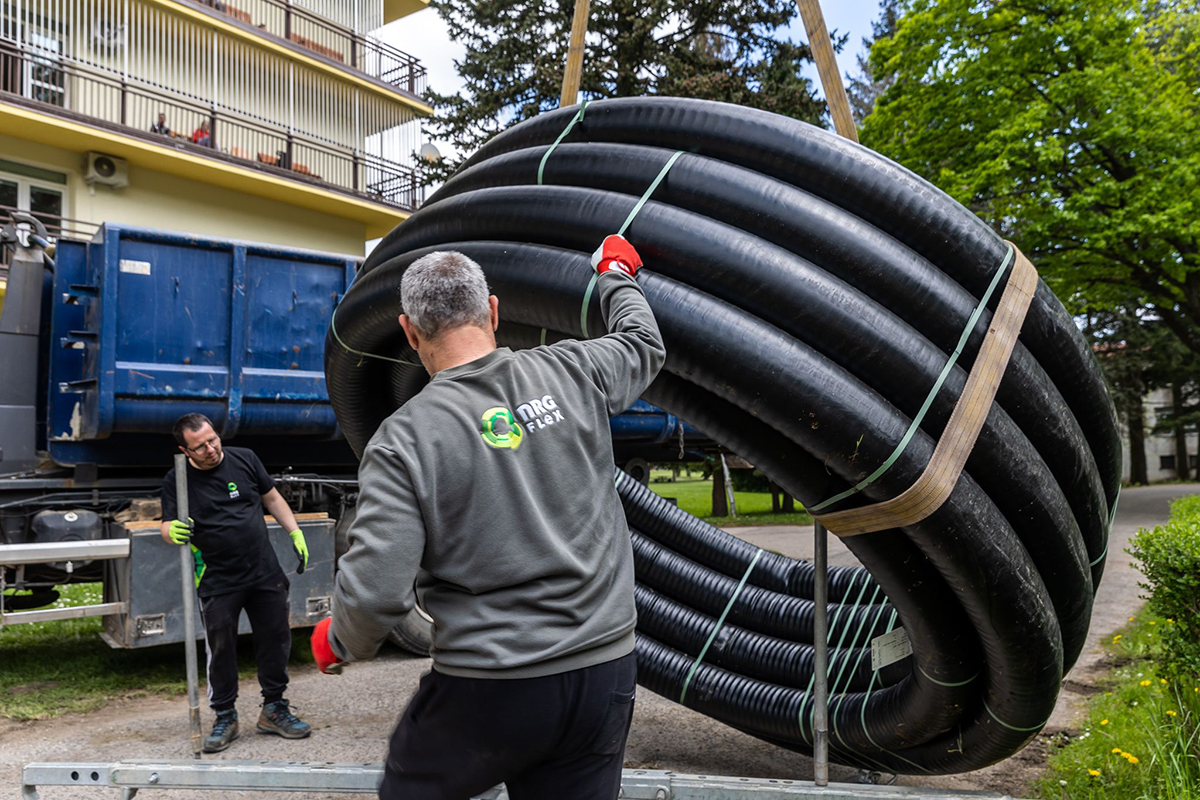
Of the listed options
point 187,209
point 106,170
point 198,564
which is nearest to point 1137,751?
point 198,564

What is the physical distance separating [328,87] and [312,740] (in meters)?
20.2

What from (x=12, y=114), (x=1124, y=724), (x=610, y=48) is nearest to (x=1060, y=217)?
(x=610, y=48)

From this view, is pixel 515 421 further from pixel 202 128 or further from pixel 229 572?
pixel 202 128

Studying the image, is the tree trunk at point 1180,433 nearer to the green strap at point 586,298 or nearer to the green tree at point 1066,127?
the green tree at point 1066,127

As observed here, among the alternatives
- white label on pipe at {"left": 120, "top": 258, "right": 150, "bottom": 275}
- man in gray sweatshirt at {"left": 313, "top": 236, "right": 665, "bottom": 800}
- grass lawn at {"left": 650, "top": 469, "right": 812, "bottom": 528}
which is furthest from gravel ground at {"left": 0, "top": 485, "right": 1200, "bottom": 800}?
grass lawn at {"left": 650, "top": 469, "right": 812, "bottom": 528}

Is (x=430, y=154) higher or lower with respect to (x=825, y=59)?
higher

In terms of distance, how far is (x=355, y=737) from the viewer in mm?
5184

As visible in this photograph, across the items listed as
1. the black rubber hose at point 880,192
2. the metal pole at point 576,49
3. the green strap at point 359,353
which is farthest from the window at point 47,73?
the black rubber hose at point 880,192

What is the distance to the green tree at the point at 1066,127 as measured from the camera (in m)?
16.3

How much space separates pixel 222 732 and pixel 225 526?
1.12 meters

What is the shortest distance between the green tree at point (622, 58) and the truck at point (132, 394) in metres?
12.5

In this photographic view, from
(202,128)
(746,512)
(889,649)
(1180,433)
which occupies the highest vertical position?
(202,128)

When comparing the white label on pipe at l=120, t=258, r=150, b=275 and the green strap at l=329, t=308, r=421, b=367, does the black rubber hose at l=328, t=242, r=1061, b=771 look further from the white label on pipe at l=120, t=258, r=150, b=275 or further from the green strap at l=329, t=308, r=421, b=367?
the white label on pipe at l=120, t=258, r=150, b=275

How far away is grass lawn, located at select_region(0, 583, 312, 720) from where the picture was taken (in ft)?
19.8
